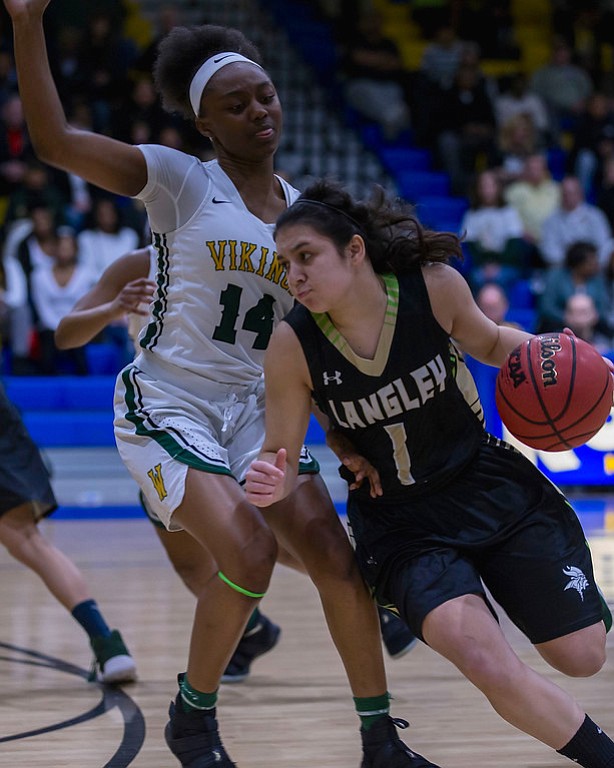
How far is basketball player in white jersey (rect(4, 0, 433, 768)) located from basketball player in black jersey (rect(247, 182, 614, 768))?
0.20 metres

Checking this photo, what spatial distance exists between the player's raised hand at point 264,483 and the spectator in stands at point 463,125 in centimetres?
952

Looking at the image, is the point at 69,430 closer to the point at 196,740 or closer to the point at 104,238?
the point at 104,238

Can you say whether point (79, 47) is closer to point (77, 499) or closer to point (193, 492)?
point (77, 499)

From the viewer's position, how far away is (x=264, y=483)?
287 cm

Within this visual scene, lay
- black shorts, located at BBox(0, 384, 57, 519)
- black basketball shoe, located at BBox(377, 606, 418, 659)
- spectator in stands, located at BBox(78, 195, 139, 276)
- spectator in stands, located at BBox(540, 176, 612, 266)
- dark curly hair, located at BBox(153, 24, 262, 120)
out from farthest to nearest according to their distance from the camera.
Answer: spectator in stands, located at BBox(540, 176, 612, 266)
spectator in stands, located at BBox(78, 195, 139, 276)
black shorts, located at BBox(0, 384, 57, 519)
black basketball shoe, located at BBox(377, 606, 418, 659)
dark curly hair, located at BBox(153, 24, 262, 120)

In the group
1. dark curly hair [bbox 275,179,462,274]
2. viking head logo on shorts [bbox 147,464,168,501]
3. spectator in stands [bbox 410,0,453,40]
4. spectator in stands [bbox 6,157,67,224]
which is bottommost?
spectator in stands [bbox 6,157,67,224]

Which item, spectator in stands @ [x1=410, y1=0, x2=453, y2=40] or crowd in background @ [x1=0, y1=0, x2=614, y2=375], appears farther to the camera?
spectator in stands @ [x1=410, y1=0, x2=453, y2=40]

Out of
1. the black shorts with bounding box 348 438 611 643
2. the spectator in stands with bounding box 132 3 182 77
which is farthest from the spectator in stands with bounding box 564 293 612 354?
the black shorts with bounding box 348 438 611 643

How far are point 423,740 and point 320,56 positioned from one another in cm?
1098

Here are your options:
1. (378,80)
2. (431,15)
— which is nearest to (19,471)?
(378,80)

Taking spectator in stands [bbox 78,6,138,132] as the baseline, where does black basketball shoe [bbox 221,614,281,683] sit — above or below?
below

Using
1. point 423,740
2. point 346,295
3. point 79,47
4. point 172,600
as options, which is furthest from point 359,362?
point 79,47

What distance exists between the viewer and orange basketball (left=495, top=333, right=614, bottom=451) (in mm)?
3016

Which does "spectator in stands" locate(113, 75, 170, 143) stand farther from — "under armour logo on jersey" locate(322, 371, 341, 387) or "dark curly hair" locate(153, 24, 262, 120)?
"under armour logo on jersey" locate(322, 371, 341, 387)
